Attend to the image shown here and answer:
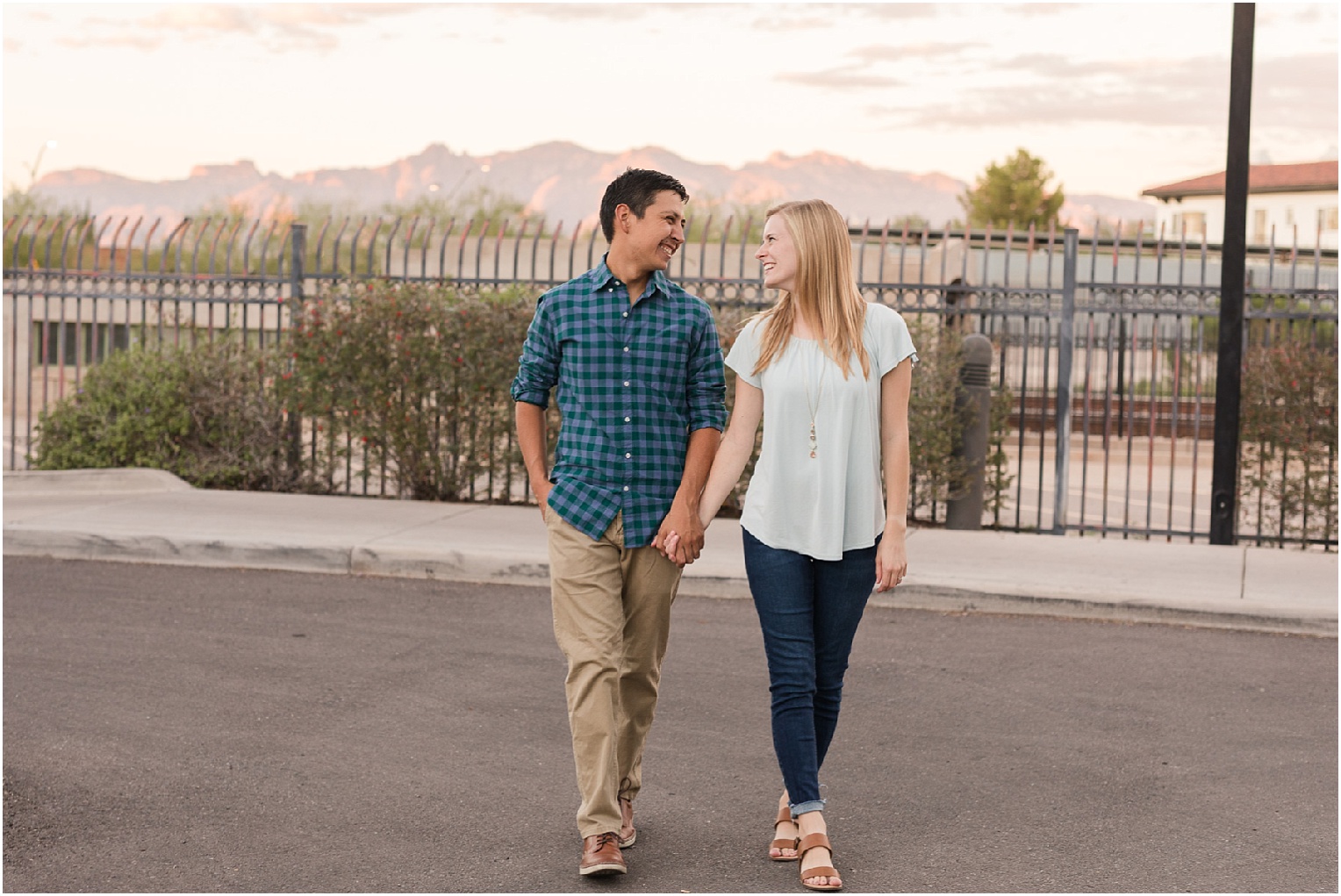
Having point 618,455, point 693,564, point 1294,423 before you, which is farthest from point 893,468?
point 1294,423

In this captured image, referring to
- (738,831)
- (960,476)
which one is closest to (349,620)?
(738,831)

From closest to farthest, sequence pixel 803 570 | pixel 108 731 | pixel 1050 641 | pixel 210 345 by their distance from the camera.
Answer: pixel 803 570 → pixel 108 731 → pixel 1050 641 → pixel 210 345

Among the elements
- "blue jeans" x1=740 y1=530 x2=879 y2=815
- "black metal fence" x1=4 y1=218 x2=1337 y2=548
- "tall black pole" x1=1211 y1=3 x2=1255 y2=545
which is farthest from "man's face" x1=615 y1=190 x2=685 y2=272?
"tall black pole" x1=1211 y1=3 x2=1255 y2=545

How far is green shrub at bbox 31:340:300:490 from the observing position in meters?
11.5

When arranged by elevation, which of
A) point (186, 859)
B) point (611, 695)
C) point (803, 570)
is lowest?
point (186, 859)

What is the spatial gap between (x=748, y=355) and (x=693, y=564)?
4.57 meters

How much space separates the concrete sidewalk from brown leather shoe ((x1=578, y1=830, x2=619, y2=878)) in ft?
14.1

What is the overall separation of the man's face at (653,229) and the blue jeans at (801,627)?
2.67ft

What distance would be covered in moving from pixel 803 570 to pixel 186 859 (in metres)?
1.93

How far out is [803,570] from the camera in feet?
13.0

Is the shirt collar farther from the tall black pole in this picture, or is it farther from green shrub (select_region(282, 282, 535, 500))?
the tall black pole

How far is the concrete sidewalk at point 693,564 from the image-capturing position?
7910mm

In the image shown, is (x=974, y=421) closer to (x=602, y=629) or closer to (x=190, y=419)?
(x=190, y=419)

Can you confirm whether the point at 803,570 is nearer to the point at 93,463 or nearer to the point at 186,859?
the point at 186,859
